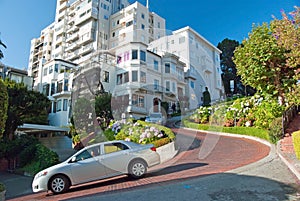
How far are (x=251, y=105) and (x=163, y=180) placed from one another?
12.6 meters

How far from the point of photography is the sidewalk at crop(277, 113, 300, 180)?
22.8 feet

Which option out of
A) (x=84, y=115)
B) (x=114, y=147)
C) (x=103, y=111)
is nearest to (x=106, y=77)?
(x=103, y=111)

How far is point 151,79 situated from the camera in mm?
22219

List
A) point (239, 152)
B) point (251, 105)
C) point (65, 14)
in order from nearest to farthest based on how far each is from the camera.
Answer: point (239, 152)
point (251, 105)
point (65, 14)

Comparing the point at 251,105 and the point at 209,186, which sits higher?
the point at 251,105

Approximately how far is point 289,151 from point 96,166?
695 centimetres

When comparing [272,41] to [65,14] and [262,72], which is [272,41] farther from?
[65,14]

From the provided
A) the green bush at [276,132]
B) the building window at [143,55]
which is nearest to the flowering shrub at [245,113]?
the green bush at [276,132]

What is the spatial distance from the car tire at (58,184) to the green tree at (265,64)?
10.7 meters

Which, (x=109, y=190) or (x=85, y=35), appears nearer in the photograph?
(x=109, y=190)

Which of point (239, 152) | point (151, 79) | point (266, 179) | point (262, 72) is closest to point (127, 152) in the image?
point (266, 179)

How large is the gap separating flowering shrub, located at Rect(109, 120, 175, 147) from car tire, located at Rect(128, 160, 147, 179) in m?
4.85

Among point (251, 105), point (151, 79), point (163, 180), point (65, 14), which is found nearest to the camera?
point (163, 180)

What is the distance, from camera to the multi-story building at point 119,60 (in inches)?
806
